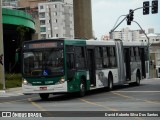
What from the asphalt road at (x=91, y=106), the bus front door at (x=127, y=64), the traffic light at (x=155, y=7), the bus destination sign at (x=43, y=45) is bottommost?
the asphalt road at (x=91, y=106)

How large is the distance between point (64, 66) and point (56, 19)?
14209 cm

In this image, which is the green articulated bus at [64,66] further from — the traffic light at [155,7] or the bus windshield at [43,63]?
the traffic light at [155,7]

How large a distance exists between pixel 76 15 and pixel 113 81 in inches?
985

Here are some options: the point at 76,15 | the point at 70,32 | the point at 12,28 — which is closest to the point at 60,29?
the point at 70,32

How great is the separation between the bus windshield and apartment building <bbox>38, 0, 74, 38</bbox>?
136526 mm

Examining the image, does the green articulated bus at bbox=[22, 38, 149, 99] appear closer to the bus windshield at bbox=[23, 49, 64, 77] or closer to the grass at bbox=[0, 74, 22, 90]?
the bus windshield at bbox=[23, 49, 64, 77]

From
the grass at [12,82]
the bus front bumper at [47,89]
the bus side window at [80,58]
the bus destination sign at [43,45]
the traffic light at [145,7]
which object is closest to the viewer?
the bus front bumper at [47,89]

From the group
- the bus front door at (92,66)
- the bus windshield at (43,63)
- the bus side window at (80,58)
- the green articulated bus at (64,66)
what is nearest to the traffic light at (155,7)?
the green articulated bus at (64,66)

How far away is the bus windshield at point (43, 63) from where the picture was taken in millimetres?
23594

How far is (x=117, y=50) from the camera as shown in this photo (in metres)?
30.9

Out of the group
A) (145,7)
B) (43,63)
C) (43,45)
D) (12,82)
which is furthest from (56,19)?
(43,63)

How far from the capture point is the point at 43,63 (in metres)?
23.7

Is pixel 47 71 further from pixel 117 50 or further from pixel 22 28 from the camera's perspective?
pixel 22 28

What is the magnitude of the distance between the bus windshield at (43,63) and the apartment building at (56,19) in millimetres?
136526
